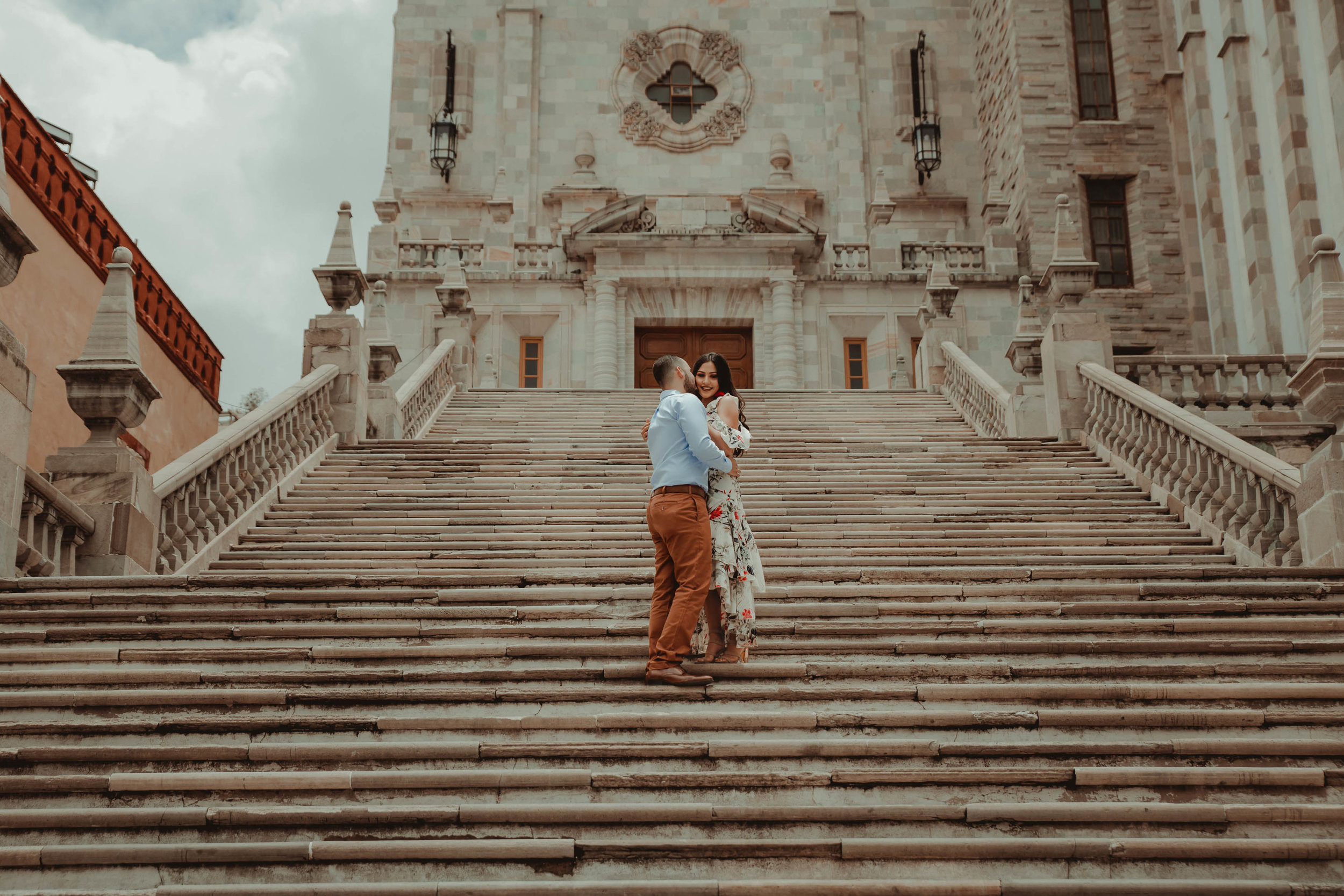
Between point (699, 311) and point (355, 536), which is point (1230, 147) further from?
point (355, 536)

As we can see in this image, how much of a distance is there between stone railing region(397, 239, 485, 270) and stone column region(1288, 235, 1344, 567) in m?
17.9

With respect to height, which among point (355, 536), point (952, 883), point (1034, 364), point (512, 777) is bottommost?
point (952, 883)

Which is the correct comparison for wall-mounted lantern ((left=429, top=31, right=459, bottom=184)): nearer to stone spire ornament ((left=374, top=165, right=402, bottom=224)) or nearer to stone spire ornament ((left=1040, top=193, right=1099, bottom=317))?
stone spire ornament ((left=374, top=165, right=402, bottom=224))

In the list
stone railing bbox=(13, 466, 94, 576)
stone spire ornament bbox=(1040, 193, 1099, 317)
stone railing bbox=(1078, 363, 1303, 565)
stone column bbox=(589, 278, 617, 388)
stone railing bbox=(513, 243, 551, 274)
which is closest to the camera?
stone railing bbox=(13, 466, 94, 576)

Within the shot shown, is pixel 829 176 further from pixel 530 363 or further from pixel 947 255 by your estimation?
pixel 530 363

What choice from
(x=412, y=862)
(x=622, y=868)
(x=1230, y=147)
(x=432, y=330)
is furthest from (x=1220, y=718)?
(x=1230, y=147)

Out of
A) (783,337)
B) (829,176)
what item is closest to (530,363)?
(783,337)

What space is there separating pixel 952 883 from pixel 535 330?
2029cm

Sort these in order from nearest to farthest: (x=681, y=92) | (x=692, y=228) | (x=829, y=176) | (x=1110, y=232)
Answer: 1. (x=692, y=228)
2. (x=1110, y=232)
3. (x=829, y=176)
4. (x=681, y=92)

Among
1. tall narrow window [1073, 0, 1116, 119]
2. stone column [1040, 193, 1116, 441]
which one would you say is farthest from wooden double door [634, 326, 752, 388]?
stone column [1040, 193, 1116, 441]

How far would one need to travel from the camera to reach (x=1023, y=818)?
5227 millimetres

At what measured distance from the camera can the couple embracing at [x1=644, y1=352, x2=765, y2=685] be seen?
616 centimetres

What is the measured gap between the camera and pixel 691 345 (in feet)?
81.5

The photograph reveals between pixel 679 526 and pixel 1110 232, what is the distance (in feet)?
70.2
